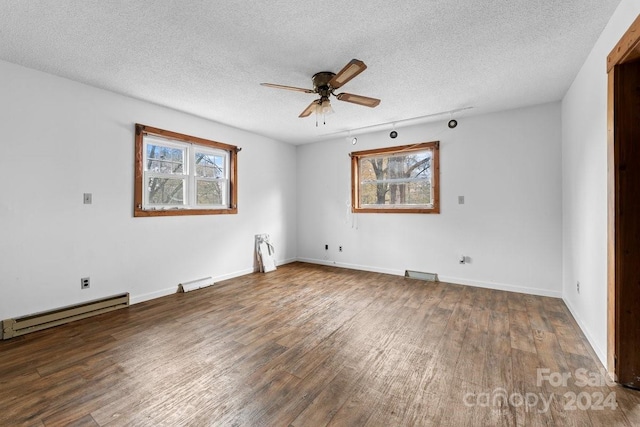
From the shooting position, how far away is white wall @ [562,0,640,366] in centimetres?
205

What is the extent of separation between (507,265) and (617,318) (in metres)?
2.19

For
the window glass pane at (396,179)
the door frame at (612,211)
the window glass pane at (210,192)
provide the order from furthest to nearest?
the window glass pane at (396,179), the window glass pane at (210,192), the door frame at (612,211)

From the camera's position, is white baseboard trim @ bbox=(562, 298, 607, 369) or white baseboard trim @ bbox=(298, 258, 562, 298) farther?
white baseboard trim @ bbox=(298, 258, 562, 298)

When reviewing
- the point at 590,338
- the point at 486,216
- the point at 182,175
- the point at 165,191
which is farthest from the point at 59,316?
the point at 486,216

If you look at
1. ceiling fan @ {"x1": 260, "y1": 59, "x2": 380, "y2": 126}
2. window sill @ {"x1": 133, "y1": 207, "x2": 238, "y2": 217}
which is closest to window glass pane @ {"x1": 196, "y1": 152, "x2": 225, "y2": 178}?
window sill @ {"x1": 133, "y1": 207, "x2": 238, "y2": 217}

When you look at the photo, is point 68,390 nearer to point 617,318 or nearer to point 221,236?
point 221,236

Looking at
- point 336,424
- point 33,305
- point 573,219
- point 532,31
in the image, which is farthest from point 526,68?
point 33,305

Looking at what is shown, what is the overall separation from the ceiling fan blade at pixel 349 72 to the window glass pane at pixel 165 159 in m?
2.68

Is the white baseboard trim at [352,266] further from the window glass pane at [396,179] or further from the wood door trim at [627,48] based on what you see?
the wood door trim at [627,48]

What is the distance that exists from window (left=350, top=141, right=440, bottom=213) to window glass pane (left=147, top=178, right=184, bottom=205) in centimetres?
309

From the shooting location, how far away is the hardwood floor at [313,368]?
5.14 feet

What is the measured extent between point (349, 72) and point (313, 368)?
2.43 m

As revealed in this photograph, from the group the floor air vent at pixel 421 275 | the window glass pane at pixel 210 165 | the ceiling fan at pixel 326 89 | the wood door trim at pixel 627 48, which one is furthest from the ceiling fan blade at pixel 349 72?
the floor air vent at pixel 421 275

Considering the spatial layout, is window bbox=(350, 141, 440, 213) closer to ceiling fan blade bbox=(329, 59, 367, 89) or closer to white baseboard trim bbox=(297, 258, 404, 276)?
white baseboard trim bbox=(297, 258, 404, 276)
